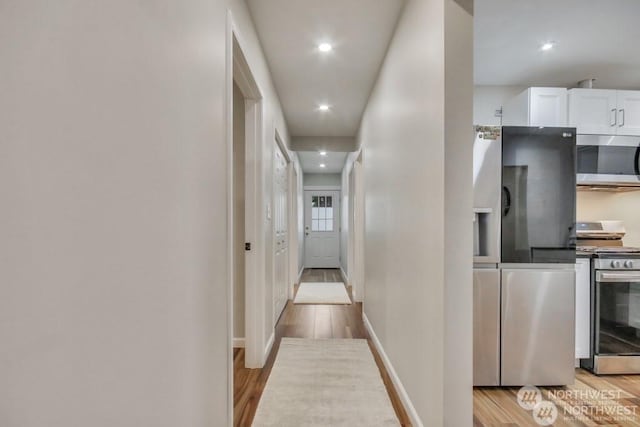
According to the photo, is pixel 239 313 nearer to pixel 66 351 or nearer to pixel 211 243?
pixel 211 243

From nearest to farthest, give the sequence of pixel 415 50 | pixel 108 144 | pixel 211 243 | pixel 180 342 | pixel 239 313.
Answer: pixel 108 144 → pixel 180 342 → pixel 211 243 → pixel 415 50 → pixel 239 313

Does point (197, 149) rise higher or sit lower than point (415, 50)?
lower

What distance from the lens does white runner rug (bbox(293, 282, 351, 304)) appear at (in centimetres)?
486

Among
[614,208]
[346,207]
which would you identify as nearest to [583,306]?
[614,208]

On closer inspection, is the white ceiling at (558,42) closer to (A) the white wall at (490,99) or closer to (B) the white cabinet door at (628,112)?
(A) the white wall at (490,99)

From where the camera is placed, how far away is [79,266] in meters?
0.61

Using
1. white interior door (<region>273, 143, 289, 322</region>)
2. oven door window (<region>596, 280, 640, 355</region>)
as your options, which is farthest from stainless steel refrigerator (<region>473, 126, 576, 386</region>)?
white interior door (<region>273, 143, 289, 322</region>)

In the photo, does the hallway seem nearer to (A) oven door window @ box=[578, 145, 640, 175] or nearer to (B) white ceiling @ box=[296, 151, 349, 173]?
(B) white ceiling @ box=[296, 151, 349, 173]

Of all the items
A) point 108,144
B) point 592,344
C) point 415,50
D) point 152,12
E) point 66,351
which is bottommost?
point 592,344

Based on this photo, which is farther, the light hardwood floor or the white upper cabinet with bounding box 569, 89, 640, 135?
the white upper cabinet with bounding box 569, 89, 640, 135

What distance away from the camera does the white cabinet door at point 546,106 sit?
2883 millimetres

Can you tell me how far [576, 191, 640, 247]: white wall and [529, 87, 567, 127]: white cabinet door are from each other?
901mm

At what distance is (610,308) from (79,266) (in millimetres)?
3430

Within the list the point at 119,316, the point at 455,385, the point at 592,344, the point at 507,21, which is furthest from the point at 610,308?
the point at 119,316
